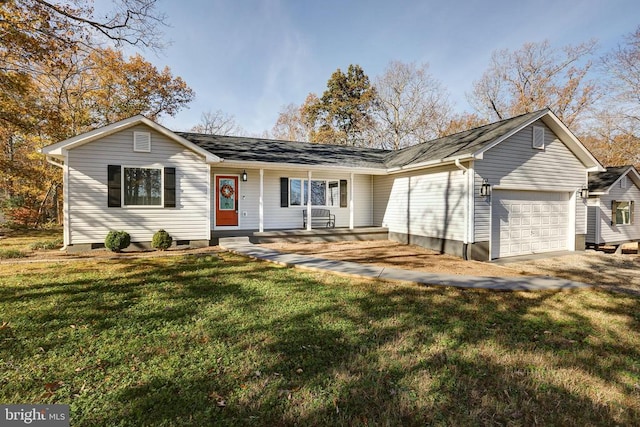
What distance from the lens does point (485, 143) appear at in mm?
Answer: 8727

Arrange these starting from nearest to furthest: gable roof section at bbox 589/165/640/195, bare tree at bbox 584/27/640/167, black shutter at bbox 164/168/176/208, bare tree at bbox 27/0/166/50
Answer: black shutter at bbox 164/168/176/208 → bare tree at bbox 27/0/166/50 → gable roof section at bbox 589/165/640/195 → bare tree at bbox 584/27/640/167

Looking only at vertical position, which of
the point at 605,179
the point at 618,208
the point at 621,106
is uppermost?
the point at 621,106

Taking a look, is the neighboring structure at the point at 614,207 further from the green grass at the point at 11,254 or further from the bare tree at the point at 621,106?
the green grass at the point at 11,254

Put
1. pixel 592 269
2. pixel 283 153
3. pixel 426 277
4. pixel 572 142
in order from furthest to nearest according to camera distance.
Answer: pixel 283 153
pixel 572 142
pixel 592 269
pixel 426 277

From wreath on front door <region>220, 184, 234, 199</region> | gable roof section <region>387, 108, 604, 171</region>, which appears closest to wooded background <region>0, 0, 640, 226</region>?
wreath on front door <region>220, 184, 234, 199</region>

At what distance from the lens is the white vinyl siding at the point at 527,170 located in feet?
29.6

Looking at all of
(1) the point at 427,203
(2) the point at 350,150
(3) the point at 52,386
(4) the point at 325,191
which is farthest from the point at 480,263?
(3) the point at 52,386

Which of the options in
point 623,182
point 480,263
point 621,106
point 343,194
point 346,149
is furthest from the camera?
point 621,106

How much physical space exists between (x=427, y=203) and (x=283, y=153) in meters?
5.96

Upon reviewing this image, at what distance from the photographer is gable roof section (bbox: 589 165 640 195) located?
12.7 metres

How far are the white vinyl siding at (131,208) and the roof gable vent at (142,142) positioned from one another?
11cm

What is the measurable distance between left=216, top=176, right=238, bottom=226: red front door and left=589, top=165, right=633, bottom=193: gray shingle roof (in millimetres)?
15083

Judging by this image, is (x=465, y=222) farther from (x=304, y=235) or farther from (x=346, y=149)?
(x=346, y=149)

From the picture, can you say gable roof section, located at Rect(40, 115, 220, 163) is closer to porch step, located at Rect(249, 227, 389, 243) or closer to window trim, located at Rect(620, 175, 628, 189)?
porch step, located at Rect(249, 227, 389, 243)
